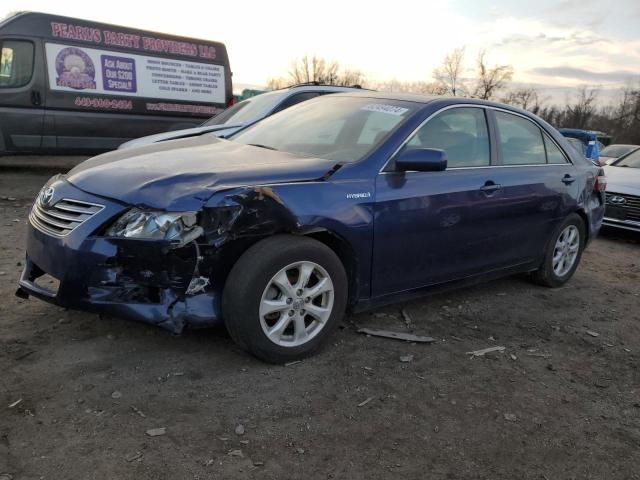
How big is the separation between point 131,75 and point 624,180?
845 cm

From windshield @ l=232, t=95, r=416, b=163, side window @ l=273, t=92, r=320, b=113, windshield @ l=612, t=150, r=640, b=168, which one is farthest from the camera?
windshield @ l=612, t=150, r=640, b=168

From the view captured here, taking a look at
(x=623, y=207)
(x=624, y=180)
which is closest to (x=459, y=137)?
(x=623, y=207)

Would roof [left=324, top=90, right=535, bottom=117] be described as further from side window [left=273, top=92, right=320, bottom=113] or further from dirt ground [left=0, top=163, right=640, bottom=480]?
side window [left=273, top=92, right=320, bottom=113]

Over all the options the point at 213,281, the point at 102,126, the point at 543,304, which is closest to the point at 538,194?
the point at 543,304

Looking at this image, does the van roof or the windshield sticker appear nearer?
the windshield sticker

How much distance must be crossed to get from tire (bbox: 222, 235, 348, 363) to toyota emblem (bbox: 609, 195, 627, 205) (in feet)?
20.1

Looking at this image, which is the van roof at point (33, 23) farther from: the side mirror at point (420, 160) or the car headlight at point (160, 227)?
the side mirror at point (420, 160)

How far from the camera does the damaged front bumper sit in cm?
288

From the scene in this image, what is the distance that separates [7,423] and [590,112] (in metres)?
73.6

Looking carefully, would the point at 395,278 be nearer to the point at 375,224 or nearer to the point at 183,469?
the point at 375,224

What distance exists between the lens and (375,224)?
3.51m

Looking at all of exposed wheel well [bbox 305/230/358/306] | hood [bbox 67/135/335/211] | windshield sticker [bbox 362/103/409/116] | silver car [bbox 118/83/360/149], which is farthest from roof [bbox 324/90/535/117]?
silver car [bbox 118/83/360/149]

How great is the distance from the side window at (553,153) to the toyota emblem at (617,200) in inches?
135

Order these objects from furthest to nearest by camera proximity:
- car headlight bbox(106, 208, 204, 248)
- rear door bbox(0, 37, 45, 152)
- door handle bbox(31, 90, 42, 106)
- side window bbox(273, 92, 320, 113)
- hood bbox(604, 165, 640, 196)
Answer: door handle bbox(31, 90, 42, 106) < rear door bbox(0, 37, 45, 152) < hood bbox(604, 165, 640, 196) < side window bbox(273, 92, 320, 113) < car headlight bbox(106, 208, 204, 248)
